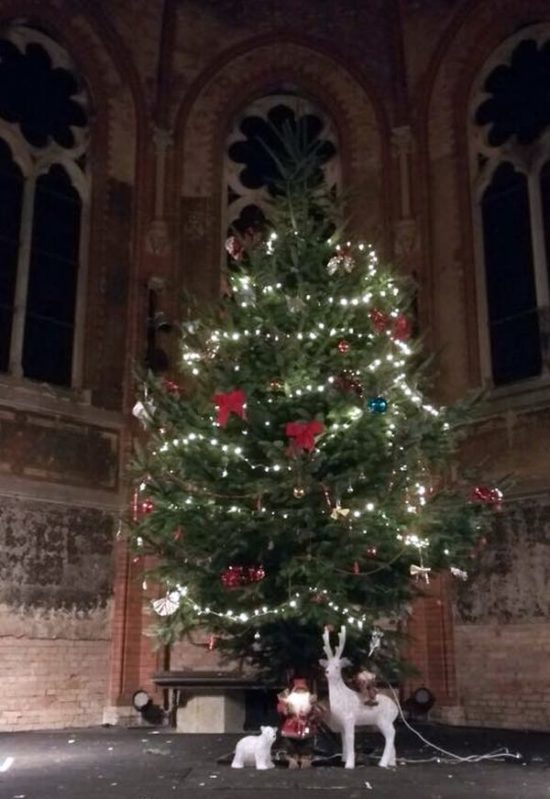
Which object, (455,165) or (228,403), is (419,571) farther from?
(455,165)

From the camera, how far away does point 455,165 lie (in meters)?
11.3

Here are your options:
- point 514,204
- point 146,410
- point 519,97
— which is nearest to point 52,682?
point 146,410

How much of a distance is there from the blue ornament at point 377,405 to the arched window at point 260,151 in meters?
5.73

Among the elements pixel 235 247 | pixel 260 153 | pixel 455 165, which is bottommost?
pixel 235 247

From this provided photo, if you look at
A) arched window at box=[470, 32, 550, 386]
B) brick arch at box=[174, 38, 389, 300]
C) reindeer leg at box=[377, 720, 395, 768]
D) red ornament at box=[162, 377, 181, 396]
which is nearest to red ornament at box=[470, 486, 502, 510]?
reindeer leg at box=[377, 720, 395, 768]

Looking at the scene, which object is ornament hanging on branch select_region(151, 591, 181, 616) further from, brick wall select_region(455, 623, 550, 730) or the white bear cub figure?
brick wall select_region(455, 623, 550, 730)

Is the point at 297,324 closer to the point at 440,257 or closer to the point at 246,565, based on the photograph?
the point at 246,565

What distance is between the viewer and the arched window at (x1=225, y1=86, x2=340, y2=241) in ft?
39.2

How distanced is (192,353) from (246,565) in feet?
6.14

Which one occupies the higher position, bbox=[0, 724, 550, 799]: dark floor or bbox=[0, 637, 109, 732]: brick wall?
bbox=[0, 637, 109, 732]: brick wall

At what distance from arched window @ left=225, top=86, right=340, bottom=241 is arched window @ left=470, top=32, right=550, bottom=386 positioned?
6.58ft

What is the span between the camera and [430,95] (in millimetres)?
11695

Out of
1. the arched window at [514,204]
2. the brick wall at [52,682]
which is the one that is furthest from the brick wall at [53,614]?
the arched window at [514,204]

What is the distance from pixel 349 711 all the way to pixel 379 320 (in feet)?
9.98
